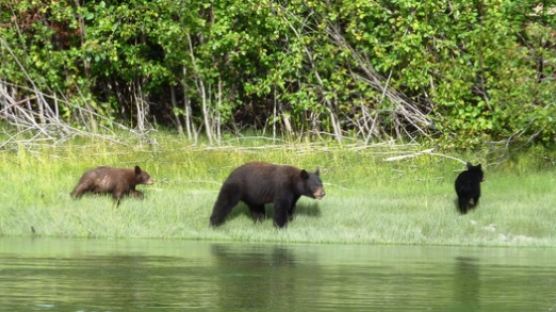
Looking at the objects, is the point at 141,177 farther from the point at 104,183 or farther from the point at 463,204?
the point at 463,204

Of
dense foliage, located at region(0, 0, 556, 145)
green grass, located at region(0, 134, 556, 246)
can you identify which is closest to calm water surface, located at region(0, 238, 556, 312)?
green grass, located at region(0, 134, 556, 246)

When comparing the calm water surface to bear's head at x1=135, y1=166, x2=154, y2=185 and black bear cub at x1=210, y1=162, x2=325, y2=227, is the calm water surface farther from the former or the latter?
bear's head at x1=135, y1=166, x2=154, y2=185

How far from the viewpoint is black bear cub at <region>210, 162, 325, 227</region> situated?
1852 centimetres

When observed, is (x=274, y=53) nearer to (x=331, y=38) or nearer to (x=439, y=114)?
(x=331, y=38)

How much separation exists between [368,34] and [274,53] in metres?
1.91

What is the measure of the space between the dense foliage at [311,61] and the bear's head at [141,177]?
5.21m

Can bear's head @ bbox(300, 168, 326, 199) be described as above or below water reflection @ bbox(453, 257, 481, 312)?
above

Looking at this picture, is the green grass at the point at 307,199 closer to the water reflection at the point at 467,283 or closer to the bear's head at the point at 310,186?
the bear's head at the point at 310,186

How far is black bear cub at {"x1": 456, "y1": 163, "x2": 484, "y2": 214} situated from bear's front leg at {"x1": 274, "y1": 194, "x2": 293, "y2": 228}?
7.92 feet

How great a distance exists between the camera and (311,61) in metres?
25.4

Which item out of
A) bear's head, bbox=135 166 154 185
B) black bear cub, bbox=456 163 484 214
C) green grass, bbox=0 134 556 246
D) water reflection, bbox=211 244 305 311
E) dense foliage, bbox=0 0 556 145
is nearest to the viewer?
water reflection, bbox=211 244 305 311

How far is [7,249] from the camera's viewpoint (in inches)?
628

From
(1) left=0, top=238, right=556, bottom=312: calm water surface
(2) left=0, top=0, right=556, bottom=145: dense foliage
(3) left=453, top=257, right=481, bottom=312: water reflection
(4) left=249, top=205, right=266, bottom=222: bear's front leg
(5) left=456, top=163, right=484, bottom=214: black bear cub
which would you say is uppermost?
(2) left=0, top=0, right=556, bottom=145: dense foliage

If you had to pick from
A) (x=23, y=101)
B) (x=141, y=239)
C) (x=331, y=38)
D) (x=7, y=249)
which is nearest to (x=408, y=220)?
(x=141, y=239)
